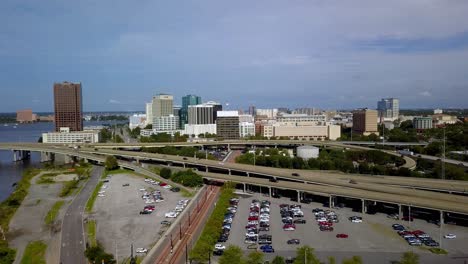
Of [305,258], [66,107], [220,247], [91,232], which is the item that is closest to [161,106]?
[66,107]

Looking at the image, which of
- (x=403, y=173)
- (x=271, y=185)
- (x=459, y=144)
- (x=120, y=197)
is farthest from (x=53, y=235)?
(x=459, y=144)

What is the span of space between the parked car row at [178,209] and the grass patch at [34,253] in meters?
6.12

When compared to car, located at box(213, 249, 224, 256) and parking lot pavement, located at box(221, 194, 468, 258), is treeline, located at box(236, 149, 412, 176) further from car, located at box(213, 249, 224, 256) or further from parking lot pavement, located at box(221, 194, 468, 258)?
car, located at box(213, 249, 224, 256)

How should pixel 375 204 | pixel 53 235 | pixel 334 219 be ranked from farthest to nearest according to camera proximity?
pixel 375 204
pixel 334 219
pixel 53 235

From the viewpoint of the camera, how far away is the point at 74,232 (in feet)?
64.3

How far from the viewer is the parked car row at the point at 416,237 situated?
1702 centimetres

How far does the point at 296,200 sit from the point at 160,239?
35.4 ft

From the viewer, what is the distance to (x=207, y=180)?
1242 inches

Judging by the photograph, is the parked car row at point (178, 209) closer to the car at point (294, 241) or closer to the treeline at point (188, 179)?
the treeline at point (188, 179)

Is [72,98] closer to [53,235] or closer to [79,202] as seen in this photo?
[79,202]

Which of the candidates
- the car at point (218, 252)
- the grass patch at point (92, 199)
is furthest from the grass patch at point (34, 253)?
the car at point (218, 252)

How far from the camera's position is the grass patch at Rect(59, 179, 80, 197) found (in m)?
29.3

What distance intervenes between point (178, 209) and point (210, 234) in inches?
238

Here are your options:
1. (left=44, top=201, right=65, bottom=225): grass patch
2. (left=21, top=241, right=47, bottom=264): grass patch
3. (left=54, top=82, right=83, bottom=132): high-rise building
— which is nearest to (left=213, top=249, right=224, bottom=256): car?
(left=21, top=241, right=47, bottom=264): grass patch
